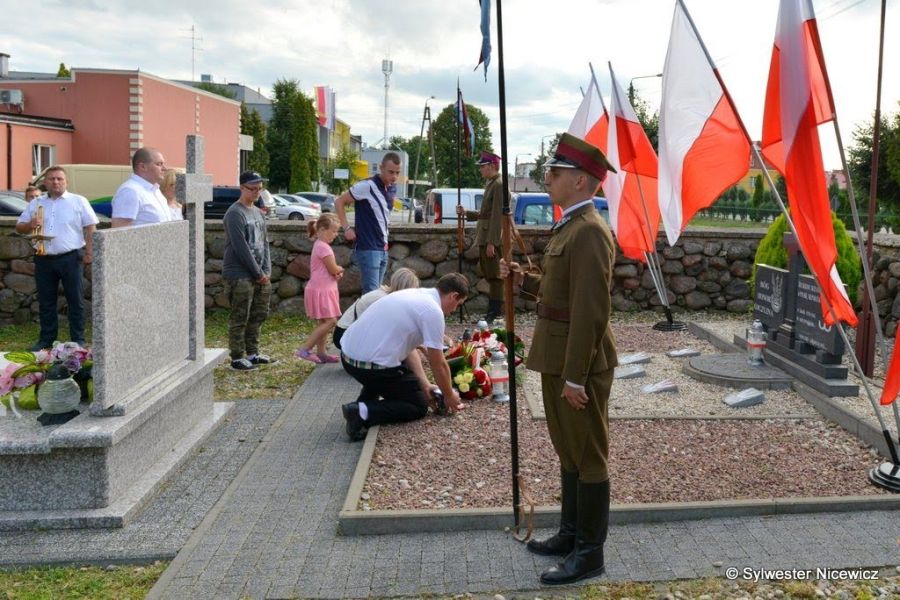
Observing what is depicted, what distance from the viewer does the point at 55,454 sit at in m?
4.51

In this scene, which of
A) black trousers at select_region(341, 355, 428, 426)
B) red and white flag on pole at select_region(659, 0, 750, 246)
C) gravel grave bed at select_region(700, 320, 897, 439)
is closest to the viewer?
black trousers at select_region(341, 355, 428, 426)

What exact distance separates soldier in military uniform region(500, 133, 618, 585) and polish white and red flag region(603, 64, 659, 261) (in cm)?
550

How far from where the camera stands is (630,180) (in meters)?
9.53

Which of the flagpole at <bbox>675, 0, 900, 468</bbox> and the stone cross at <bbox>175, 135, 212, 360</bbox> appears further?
the stone cross at <bbox>175, 135, 212, 360</bbox>

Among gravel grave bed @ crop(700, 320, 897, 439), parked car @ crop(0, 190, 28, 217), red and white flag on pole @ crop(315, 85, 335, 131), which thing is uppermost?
red and white flag on pole @ crop(315, 85, 335, 131)

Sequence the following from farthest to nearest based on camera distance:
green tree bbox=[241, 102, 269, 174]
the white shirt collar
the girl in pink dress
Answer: green tree bbox=[241, 102, 269, 174]
the girl in pink dress
the white shirt collar

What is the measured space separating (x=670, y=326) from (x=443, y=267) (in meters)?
3.21

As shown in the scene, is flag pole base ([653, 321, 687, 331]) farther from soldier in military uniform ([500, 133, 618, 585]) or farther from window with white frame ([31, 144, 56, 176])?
window with white frame ([31, 144, 56, 176])

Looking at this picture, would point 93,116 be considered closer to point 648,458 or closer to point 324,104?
point 648,458

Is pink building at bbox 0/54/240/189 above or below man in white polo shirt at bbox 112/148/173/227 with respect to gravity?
above

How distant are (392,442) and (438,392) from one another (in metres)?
0.73

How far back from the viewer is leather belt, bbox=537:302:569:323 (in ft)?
12.3

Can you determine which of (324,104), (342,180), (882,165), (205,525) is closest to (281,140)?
(342,180)

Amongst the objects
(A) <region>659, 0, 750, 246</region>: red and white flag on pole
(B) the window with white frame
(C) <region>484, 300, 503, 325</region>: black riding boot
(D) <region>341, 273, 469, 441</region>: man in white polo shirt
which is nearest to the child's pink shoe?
(D) <region>341, 273, 469, 441</region>: man in white polo shirt
